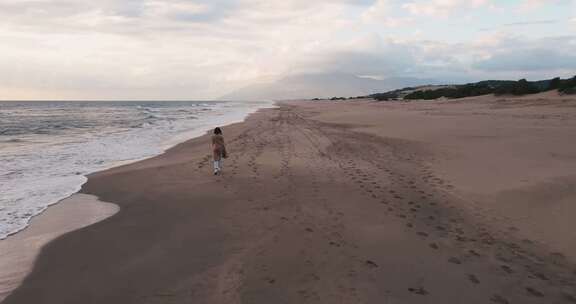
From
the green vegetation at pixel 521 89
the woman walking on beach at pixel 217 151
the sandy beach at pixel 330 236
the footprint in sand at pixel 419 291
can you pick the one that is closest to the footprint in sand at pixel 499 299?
the sandy beach at pixel 330 236

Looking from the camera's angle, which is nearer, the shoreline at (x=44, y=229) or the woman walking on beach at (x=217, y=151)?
the shoreline at (x=44, y=229)

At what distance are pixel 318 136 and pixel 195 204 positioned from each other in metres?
12.7

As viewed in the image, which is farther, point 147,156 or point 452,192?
point 147,156

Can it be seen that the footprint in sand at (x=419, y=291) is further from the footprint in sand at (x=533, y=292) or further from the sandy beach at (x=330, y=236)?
the footprint in sand at (x=533, y=292)

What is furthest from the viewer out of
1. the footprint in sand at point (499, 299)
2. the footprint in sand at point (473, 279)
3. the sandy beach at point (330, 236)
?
the footprint in sand at point (473, 279)

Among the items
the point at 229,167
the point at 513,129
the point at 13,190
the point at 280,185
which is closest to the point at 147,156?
the point at 229,167

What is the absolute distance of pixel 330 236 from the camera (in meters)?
6.09

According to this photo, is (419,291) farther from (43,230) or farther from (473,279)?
(43,230)

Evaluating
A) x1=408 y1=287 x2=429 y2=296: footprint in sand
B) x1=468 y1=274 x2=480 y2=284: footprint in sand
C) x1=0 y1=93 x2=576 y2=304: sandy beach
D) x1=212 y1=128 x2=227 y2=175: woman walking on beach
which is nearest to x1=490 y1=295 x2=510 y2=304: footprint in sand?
x1=0 y1=93 x2=576 y2=304: sandy beach

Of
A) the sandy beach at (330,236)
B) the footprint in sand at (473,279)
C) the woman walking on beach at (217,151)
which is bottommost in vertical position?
the footprint in sand at (473,279)

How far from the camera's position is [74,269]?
16.9 feet

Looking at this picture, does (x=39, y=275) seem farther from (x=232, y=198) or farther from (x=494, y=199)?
(x=494, y=199)

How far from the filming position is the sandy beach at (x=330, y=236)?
4.51 m

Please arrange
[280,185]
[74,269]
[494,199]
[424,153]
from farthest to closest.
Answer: [424,153] → [280,185] → [494,199] → [74,269]
